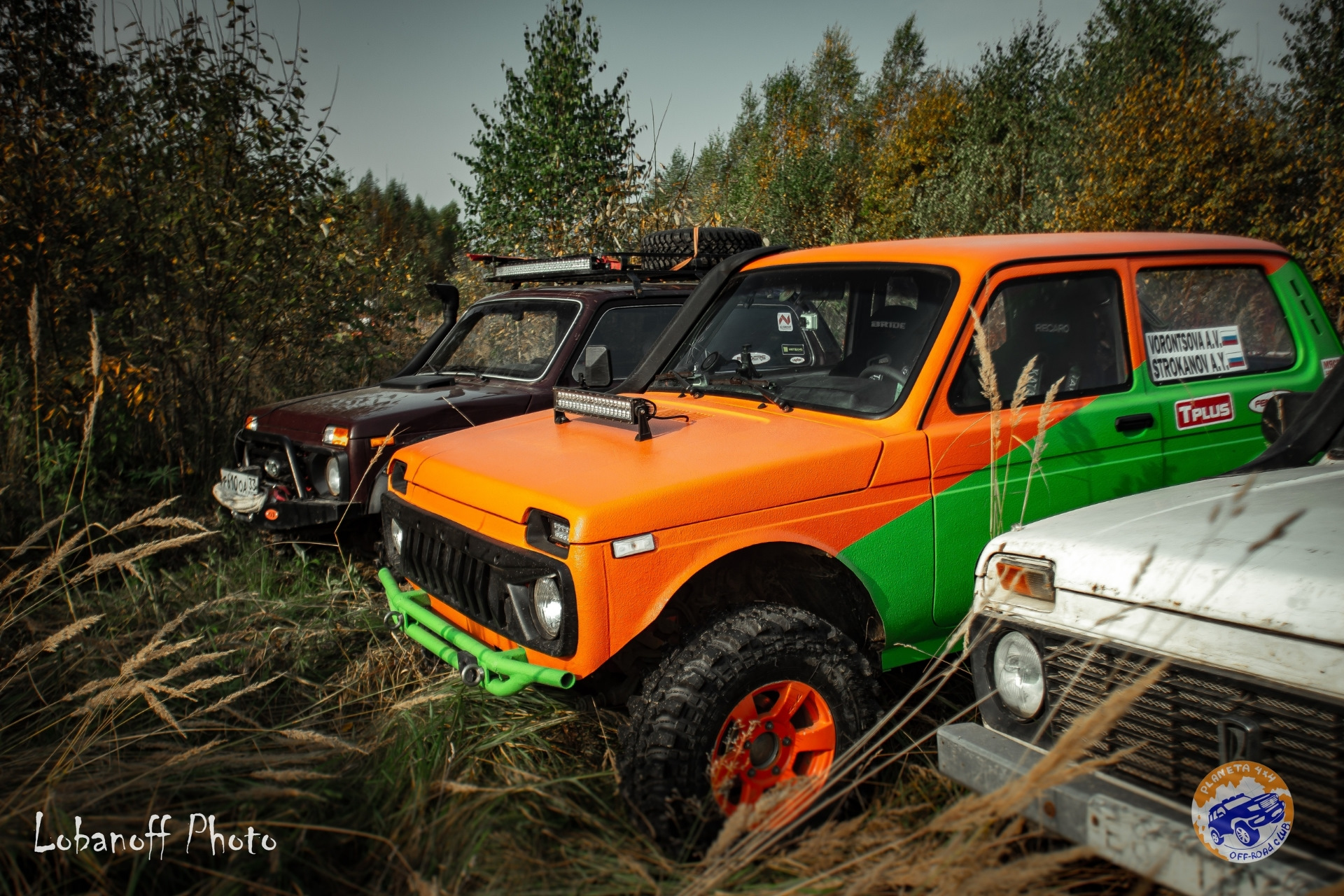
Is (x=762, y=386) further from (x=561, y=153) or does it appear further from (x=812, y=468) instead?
(x=561, y=153)

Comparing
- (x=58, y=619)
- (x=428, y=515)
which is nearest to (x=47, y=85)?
(x=58, y=619)

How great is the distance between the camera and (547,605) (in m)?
2.47

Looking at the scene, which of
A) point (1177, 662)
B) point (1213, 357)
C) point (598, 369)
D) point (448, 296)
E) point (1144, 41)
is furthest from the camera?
point (1144, 41)

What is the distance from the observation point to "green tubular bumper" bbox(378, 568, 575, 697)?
2.35m

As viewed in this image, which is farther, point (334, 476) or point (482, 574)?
point (334, 476)

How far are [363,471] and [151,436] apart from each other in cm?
308

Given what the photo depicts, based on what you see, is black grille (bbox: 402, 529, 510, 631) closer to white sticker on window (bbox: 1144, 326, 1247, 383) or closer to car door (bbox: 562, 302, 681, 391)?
car door (bbox: 562, 302, 681, 391)

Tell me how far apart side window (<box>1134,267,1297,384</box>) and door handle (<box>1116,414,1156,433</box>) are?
19cm

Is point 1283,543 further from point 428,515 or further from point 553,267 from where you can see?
point 553,267

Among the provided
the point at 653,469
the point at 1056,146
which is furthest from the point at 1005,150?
the point at 653,469

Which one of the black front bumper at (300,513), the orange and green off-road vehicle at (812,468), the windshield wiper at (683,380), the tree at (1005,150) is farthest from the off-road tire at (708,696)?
the tree at (1005,150)

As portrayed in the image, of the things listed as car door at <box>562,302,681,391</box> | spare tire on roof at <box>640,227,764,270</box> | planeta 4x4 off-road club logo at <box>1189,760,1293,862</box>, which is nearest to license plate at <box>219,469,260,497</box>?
car door at <box>562,302,681,391</box>

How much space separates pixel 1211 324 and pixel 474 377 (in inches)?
170

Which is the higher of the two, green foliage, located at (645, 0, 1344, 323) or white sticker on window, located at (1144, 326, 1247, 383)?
green foliage, located at (645, 0, 1344, 323)
